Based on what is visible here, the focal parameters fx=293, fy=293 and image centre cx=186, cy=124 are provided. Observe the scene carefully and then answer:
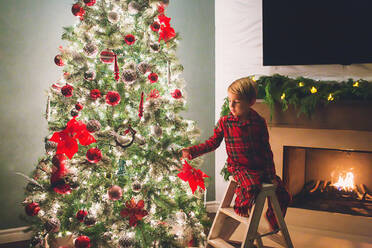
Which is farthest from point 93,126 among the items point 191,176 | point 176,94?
point 191,176

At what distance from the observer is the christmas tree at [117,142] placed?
1.80m

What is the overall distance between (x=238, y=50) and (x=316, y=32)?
0.72 meters

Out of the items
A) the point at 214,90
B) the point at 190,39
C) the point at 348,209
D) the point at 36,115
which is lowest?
the point at 348,209

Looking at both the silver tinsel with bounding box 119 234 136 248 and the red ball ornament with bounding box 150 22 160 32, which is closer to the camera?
the silver tinsel with bounding box 119 234 136 248

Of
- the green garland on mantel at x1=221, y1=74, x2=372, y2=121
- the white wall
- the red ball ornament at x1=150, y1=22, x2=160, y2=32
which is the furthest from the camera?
the white wall

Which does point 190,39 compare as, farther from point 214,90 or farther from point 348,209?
point 348,209

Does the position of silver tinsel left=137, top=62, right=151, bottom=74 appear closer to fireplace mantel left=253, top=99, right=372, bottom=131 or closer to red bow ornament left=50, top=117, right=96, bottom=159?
red bow ornament left=50, top=117, right=96, bottom=159

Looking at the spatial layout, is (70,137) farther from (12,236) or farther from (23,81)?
(12,236)

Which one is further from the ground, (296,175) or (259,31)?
(259,31)

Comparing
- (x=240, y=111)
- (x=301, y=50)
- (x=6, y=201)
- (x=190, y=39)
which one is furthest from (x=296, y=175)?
(x=6, y=201)

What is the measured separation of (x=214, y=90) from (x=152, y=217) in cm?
155

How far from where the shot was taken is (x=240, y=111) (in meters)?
1.73

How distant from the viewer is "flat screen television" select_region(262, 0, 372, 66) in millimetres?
2338

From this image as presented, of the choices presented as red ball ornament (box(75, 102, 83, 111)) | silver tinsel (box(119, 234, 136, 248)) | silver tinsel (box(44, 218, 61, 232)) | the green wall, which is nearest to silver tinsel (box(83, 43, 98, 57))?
red ball ornament (box(75, 102, 83, 111))
